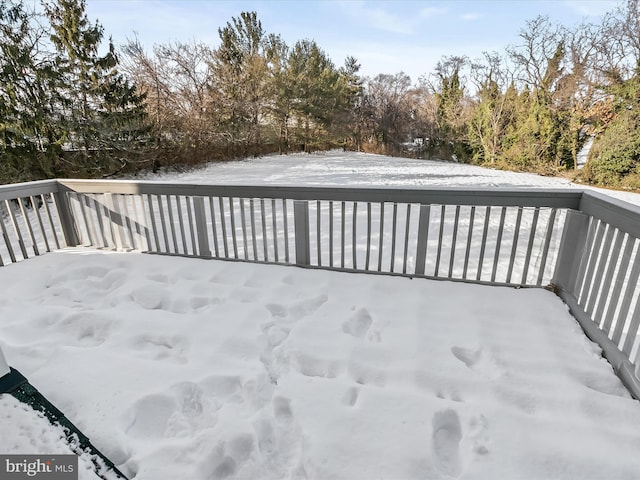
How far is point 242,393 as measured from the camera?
146 cm

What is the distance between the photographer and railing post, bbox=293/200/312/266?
2.70 m

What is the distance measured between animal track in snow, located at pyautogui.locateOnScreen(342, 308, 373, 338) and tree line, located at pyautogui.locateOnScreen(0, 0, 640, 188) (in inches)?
280

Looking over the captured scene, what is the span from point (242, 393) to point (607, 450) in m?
1.47

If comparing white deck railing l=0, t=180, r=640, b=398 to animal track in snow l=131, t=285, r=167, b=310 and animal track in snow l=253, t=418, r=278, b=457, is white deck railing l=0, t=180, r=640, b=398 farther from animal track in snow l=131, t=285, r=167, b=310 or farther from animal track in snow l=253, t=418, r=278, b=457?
animal track in snow l=253, t=418, r=278, b=457

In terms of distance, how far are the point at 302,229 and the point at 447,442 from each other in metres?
1.90

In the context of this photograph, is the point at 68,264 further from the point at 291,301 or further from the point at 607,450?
the point at 607,450

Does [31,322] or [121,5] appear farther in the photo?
[121,5]

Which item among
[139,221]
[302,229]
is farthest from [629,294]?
[139,221]

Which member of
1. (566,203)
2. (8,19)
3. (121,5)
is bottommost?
(566,203)

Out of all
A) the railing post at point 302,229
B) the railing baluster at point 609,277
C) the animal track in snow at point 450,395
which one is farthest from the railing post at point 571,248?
the railing post at point 302,229

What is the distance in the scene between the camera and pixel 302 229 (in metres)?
2.79

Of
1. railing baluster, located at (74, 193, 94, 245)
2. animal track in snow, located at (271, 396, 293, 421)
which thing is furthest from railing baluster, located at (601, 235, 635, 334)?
railing baluster, located at (74, 193, 94, 245)

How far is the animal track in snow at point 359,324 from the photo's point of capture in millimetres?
1942

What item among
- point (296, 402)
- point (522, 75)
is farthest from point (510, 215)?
point (522, 75)
